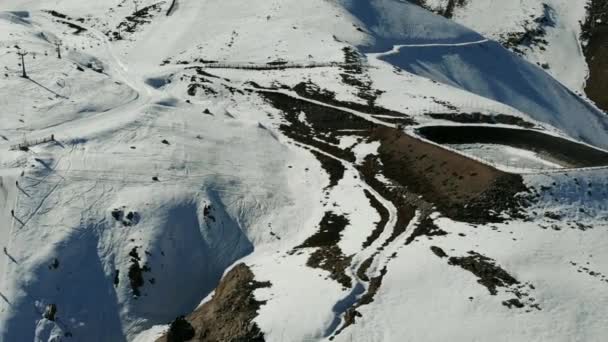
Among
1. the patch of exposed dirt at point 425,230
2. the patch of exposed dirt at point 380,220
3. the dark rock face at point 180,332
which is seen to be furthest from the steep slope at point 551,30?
the dark rock face at point 180,332

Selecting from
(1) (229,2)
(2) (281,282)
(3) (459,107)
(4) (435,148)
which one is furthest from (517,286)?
(1) (229,2)

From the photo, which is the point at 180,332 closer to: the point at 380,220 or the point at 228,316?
the point at 228,316

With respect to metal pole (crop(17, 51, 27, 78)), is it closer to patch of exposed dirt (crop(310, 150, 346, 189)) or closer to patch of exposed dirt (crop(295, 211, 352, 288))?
patch of exposed dirt (crop(310, 150, 346, 189))

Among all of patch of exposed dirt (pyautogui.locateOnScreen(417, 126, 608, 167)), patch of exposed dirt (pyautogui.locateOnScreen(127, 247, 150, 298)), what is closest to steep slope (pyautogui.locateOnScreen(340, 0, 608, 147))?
patch of exposed dirt (pyautogui.locateOnScreen(417, 126, 608, 167))

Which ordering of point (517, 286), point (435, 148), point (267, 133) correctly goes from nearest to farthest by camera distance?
1. point (517, 286)
2. point (435, 148)
3. point (267, 133)

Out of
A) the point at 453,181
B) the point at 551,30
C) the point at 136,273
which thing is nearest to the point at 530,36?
the point at 551,30

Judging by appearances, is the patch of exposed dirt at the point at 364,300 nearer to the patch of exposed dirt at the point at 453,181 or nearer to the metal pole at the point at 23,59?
the patch of exposed dirt at the point at 453,181

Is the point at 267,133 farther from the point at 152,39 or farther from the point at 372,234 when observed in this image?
the point at 152,39
